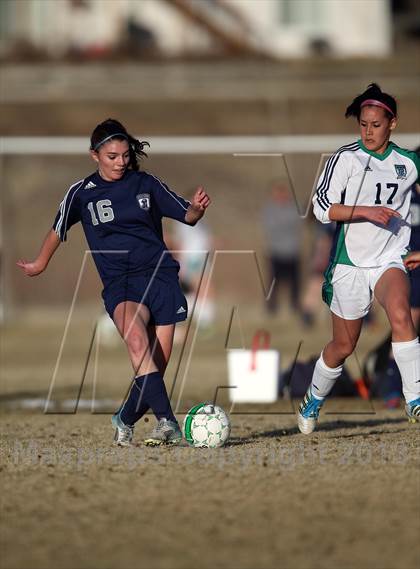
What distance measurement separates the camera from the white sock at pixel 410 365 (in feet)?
24.9

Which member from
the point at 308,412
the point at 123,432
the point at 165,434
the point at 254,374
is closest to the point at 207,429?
the point at 165,434

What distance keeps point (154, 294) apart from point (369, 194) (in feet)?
A: 4.59

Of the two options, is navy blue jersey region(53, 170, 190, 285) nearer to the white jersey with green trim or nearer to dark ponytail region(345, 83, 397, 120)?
the white jersey with green trim

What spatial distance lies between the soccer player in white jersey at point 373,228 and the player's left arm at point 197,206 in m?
0.66

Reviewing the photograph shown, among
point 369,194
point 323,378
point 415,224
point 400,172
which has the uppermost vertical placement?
point 415,224

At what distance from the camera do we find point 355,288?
772 cm

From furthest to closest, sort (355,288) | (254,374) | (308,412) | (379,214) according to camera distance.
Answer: (254,374) → (308,412) → (355,288) → (379,214)

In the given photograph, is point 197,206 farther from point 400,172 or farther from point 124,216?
point 400,172

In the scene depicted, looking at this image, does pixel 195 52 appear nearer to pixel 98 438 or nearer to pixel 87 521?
pixel 98 438

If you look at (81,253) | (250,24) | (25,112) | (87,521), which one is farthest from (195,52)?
(87,521)

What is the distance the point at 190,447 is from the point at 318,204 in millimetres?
1626

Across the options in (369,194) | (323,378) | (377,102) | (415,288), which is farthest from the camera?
(415,288)

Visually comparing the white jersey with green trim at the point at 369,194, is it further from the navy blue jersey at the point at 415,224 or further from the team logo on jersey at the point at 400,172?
the navy blue jersey at the point at 415,224

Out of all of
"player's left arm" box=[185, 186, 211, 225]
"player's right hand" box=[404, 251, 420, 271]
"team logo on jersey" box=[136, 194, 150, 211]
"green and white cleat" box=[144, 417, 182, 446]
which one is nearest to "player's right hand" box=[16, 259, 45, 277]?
"team logo on jersey" box=[136, 194, 150, 211]
